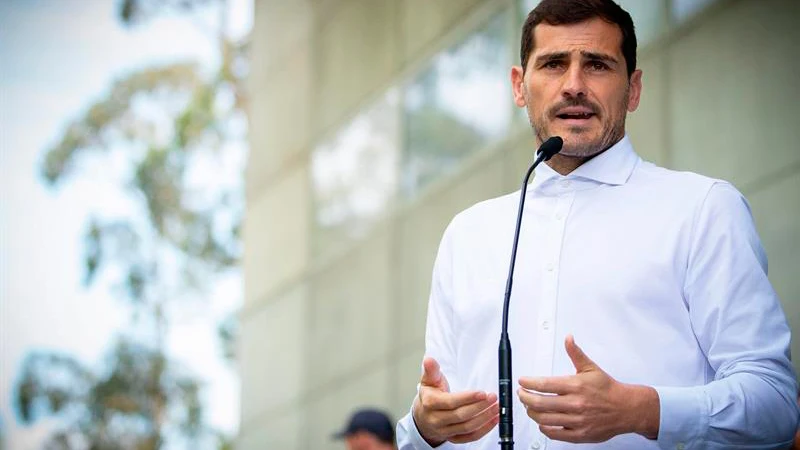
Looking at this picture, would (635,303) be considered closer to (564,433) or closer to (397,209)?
(564,433)

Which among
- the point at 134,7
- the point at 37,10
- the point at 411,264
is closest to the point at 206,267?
the point at 134,7

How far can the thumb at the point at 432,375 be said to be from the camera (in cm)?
236

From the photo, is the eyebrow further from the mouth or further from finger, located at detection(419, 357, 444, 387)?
finger, located at detection(419, 357, 444, 387)

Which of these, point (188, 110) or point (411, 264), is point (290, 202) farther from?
point (188, 110)

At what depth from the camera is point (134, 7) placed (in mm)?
25125

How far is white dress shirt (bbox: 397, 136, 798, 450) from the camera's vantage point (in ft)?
7.45

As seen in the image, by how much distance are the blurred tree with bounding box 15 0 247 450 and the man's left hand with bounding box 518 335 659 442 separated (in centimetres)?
2349

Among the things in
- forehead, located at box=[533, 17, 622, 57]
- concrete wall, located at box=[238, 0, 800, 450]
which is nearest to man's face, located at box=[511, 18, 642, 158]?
forehead, located at box=[533, 17, 622, 57]

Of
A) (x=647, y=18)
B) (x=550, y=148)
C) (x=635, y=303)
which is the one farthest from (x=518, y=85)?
(x=647, y=18)

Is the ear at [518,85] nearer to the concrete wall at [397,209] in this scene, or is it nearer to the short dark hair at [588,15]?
the short dark hair at [588,15]

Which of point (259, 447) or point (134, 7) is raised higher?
point (134, 7)

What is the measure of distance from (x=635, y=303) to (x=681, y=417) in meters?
0.30

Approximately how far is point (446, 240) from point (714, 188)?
65cm

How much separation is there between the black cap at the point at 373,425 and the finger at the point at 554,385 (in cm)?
399
